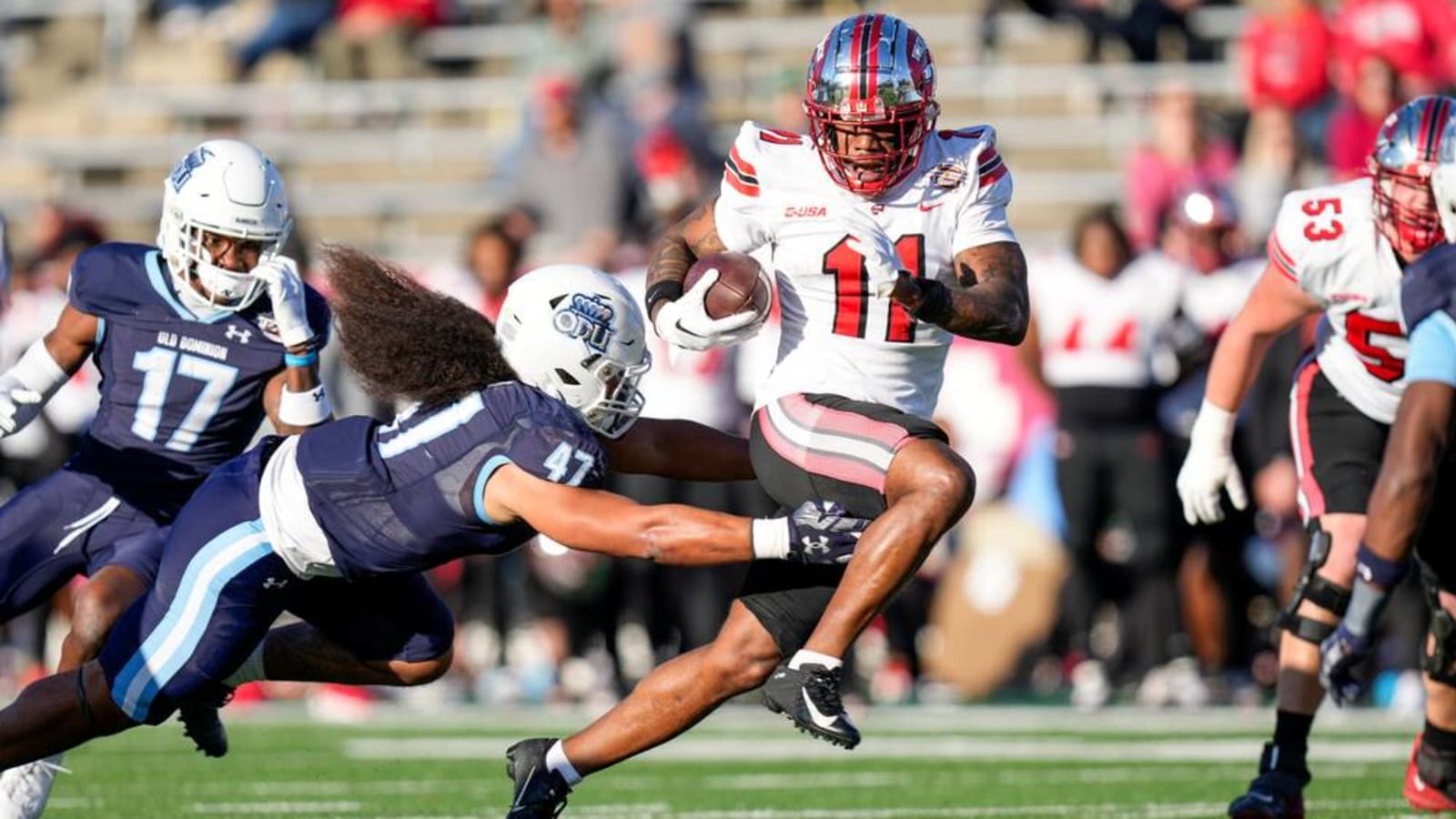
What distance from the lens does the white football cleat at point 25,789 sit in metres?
5.71

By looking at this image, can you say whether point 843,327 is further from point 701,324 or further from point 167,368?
point 167,368

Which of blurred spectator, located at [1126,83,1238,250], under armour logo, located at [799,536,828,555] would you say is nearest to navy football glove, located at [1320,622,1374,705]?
under armour logo, located at [799,536,828,555]

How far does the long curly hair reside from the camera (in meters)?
5.34

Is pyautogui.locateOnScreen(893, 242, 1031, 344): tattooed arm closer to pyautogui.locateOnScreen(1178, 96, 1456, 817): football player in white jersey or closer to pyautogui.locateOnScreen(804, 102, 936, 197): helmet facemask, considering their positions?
pyautogui.locateOnScreen(804, 102, 936, 197): helmet facemask

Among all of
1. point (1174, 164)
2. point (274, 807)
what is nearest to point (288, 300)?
point (274, 807)

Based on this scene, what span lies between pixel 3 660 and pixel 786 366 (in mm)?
7701

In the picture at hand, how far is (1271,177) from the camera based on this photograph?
442 inches

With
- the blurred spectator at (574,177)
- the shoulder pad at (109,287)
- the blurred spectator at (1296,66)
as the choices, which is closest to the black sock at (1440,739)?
the shoulder pad at (109,287)

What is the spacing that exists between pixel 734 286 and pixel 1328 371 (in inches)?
75.1

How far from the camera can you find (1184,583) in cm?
1052

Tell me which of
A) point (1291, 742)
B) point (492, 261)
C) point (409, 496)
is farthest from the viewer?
point (492, 261)

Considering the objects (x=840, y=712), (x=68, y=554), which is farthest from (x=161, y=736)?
(x=840, y=712)

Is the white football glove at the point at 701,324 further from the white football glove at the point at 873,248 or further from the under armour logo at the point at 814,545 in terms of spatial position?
the under armour logo at the point at 814,545

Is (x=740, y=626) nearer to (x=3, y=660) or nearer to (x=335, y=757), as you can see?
(x=335, y=757)
